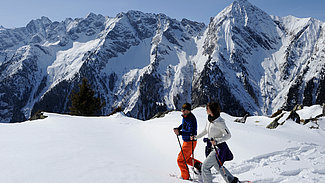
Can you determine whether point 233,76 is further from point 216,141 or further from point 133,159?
point 216,141

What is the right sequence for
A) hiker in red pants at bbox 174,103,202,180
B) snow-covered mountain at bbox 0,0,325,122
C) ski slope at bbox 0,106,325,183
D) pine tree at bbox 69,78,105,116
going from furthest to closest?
snow-covered mountain at bbox 0,0,325,122 < pine tree at bbox 69,78,105,116 < hiker in red pants at bbox 174,103,202,180 < ski slope at bbox 0,106,325,183

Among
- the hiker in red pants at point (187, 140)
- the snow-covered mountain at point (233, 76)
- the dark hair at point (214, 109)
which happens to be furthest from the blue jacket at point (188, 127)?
the snow-covered mountain at point (233, 76)

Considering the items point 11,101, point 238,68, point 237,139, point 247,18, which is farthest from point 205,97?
point 11,101

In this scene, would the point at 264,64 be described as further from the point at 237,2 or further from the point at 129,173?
the point at 129,173

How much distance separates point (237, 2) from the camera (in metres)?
199

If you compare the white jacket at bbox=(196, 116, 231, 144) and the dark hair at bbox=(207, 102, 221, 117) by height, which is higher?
the dark hair at bbox=(207, 102, 221, 117)

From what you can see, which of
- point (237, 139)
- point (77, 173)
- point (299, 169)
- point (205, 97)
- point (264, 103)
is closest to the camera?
point (77, 173)

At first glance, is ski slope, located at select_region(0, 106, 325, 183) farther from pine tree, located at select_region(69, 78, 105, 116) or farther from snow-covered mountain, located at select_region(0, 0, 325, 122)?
snow-covered mountain, located at select_region(0, 0, 325, 122)

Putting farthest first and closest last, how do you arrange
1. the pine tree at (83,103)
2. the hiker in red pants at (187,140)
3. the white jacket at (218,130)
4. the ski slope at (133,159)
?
the pine tree at (83,103) < the hiker in red pants at (187,140) < the ski slope at (133,159) < the white jacket at (218,130)

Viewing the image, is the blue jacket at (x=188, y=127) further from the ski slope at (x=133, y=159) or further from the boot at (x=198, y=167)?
the ski slope at (x=133, y=159)

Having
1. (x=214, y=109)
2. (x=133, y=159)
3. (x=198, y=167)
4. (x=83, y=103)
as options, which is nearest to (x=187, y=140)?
(x=198, y=167)

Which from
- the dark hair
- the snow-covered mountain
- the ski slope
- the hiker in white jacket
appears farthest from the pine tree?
the snow-covered mountain

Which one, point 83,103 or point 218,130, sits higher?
point 218,130

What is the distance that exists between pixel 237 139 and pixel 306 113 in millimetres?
22223
